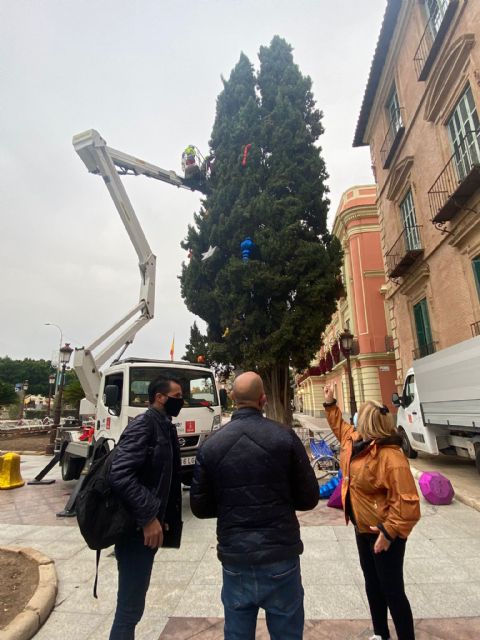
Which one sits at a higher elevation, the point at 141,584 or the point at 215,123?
the point at 215,123

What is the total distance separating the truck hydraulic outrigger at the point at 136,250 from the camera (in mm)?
7918

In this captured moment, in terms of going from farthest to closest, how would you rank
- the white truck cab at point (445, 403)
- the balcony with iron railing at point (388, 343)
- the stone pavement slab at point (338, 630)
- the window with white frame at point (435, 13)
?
the balcony with iron railing at point (388, 343), the window with white frame at point (435, 13), the white truck cab at point (445, 403), the stone pavement slab at point (338, 630)

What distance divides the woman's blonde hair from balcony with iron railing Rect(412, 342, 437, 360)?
10250mm

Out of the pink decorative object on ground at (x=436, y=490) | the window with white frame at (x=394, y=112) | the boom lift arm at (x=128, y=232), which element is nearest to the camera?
the pink decorative object on ground at (x=436, y=490)

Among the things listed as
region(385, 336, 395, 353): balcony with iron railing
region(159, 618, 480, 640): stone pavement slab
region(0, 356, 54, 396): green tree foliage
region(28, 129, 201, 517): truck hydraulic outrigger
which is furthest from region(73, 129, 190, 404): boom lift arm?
region(0, 356, 54, 396): green tree foliage

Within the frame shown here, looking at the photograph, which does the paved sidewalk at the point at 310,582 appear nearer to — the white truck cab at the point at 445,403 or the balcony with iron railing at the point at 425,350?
the white truck cab at the point at 445,403

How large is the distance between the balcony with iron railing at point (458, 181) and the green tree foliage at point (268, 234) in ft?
12.1

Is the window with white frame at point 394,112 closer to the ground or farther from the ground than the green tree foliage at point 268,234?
farther from the ground

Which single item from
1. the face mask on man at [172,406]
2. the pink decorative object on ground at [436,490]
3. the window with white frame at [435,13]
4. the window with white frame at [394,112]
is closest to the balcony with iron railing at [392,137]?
the window with white frame at [394,112]

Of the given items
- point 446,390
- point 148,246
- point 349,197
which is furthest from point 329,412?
point 349,197

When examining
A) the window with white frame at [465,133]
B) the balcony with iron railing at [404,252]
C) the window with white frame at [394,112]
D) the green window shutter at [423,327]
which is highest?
the window with white frame at [394,112]

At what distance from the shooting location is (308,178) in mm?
13695

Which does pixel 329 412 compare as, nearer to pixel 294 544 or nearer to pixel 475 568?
pixel 294 544

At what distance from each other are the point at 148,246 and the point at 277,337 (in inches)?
194
